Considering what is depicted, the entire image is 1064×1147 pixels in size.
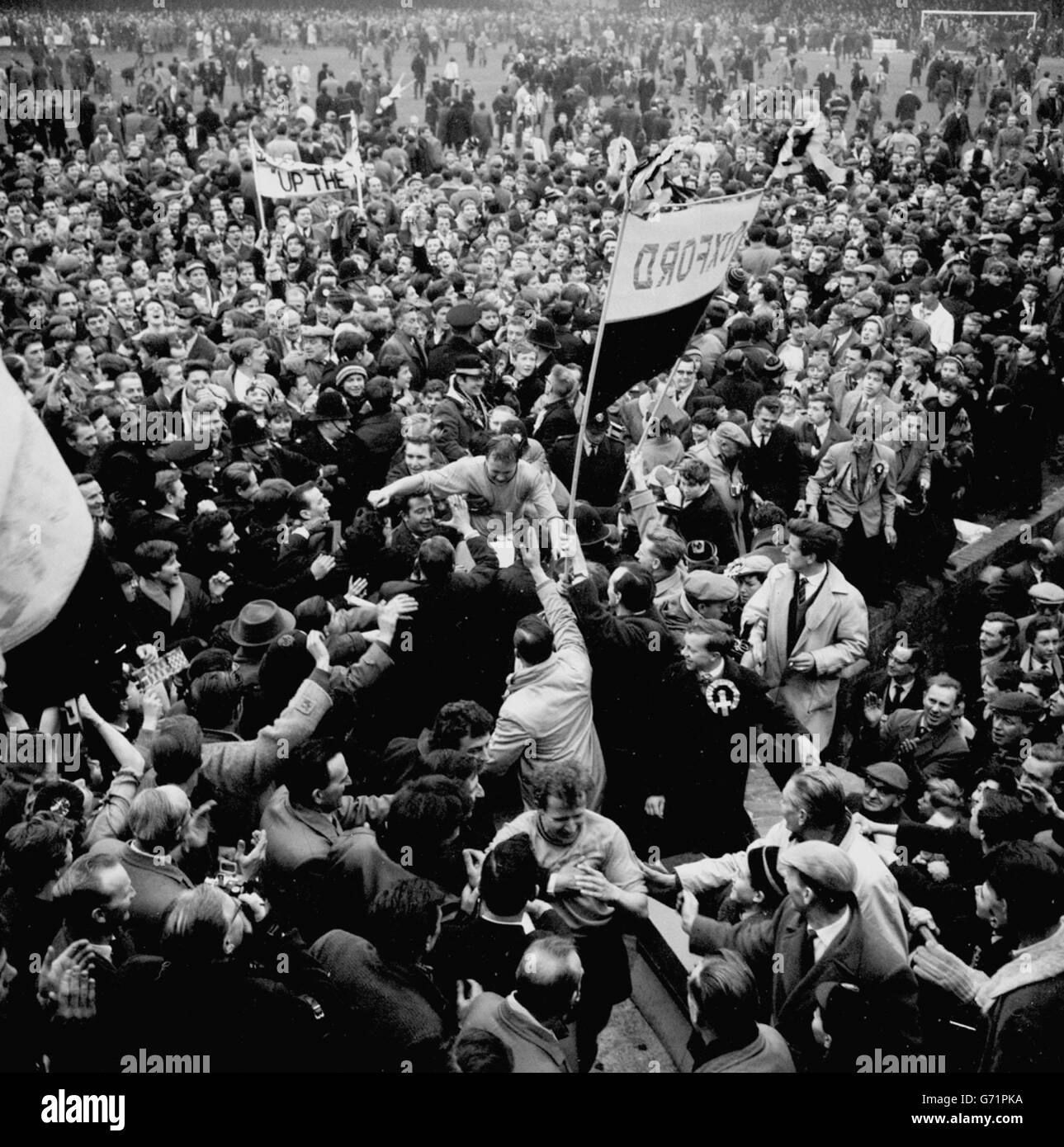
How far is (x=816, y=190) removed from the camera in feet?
53.0

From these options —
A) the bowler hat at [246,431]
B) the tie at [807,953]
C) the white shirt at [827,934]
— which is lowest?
the bowler hat at [246,431]

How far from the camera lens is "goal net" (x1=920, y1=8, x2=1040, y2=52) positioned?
73.2ft

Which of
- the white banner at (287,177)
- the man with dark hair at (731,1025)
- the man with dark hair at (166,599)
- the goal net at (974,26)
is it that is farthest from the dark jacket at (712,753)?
the goal net at (974,26)

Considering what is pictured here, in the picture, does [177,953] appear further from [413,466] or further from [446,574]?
[413,466]

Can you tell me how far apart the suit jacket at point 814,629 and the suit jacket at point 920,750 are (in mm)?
275

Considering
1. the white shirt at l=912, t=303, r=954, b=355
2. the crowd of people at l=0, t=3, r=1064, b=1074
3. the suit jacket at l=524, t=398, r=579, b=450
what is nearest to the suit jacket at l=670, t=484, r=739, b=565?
the crowd of people at l=0, t=3, r=1064, b=1074

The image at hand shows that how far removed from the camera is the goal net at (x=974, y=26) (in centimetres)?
2231

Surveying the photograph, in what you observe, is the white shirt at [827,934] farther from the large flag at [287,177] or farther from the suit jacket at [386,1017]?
the large flag at [287,177]

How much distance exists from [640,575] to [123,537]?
2.29 metres

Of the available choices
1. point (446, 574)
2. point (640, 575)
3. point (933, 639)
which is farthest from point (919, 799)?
point (933, 639)

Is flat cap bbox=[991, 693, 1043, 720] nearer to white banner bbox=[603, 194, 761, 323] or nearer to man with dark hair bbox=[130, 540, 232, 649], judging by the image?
white banner bbox=[603, 194, 761, 323]

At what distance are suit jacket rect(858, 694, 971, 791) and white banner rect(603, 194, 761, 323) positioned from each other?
6.35ft
